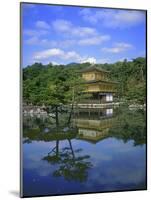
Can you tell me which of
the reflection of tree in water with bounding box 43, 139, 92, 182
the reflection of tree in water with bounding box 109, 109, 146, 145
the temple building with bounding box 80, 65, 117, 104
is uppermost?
the temple building with bounding box 80, 65, 117, 104

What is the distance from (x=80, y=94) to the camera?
13.2 ft

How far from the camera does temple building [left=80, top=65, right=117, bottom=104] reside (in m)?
4.00

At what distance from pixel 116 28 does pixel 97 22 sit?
19 centimetres

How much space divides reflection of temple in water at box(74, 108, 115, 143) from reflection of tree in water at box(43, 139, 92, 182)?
159 millimetres

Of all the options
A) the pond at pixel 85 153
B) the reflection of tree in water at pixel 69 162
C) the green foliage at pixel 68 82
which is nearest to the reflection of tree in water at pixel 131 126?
the pond at pixel 85 153

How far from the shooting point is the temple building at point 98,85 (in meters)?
4.00

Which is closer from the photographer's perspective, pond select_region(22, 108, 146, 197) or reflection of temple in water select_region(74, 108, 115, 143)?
pond select_region(22, 108, 146, 197)

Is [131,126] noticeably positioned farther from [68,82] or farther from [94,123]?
[68,82]

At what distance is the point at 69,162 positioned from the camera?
12.8 feet

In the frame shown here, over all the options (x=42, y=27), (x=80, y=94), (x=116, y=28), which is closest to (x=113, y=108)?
(x=80, y=94)

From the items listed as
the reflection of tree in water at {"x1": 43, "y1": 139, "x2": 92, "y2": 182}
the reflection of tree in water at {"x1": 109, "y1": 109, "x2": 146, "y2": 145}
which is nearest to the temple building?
the reflection of tree in water at {"x1": 109, "y1": 109, "x2": 146, "y2": 145}

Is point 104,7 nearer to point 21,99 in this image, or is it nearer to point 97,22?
point 97,22

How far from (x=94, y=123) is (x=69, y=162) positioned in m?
0.43

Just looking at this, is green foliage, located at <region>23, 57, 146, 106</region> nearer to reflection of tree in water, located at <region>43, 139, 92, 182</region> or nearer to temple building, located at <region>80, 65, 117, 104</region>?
temple building, located at <region>80, 65, 117, 104</region>
